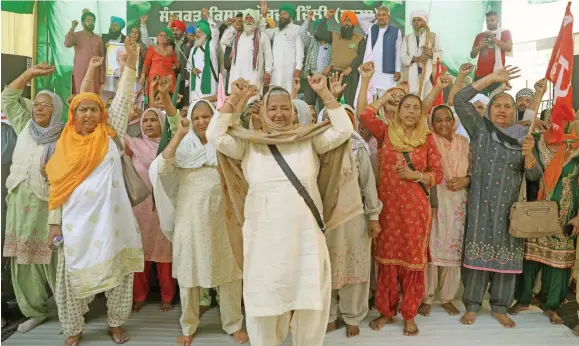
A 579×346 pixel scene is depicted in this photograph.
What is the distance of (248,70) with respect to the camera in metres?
4.96

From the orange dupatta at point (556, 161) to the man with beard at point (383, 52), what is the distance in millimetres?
1942

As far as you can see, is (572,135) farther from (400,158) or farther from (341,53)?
(341,53)

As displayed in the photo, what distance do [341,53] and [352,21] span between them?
0.37 m

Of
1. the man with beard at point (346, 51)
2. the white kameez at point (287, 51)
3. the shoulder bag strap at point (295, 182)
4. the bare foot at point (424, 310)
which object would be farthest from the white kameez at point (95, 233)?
the man with beard at point (346, 51)

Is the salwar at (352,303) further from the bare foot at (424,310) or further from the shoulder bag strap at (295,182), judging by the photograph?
the shoulder bag strap at (295,182)

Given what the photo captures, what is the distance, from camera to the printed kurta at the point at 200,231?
9.32ft

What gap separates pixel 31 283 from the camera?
322cm

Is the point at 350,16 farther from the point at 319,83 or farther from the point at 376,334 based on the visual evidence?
the point at 376,334

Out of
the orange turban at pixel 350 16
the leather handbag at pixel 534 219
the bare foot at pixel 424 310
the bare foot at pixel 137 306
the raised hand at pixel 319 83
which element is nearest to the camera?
the raised hand at pixel 319 83

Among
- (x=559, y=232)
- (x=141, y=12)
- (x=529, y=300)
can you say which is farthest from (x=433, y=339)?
(x=141, y=12)

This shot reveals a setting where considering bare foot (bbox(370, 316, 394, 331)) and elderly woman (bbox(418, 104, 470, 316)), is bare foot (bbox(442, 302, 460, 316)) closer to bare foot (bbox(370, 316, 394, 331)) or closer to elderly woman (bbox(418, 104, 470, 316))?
elderly woman (bbox(418, 104, 470, 316))

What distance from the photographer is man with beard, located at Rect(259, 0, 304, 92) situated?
4973 mm

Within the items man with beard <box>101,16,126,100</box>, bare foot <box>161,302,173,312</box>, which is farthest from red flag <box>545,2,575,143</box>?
man with beard <box>101,16,126,100</box>

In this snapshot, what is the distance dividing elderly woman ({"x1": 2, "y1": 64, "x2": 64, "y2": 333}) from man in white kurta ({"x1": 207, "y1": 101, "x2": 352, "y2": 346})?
5.12ft
